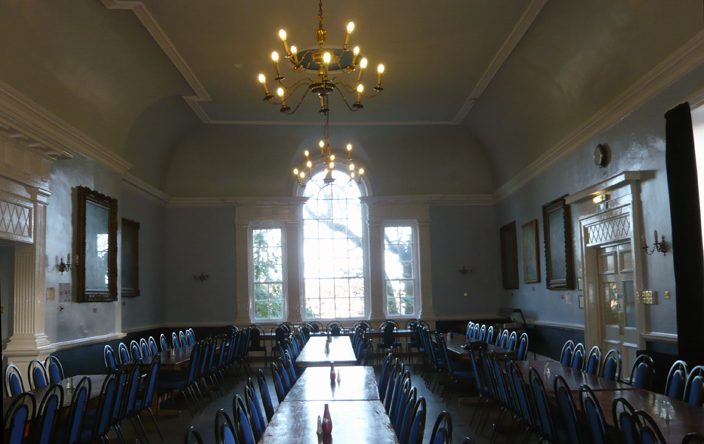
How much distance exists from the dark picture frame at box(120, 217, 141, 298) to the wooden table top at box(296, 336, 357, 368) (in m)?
3.68

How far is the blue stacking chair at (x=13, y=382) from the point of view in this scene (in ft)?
17.3

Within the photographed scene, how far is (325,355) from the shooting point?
7.70 metres

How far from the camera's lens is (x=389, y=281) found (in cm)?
1364

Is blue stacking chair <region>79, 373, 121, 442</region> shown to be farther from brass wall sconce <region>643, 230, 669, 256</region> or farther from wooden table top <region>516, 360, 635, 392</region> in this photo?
brass wall sconce <region>643, 230, 669, 256</region>

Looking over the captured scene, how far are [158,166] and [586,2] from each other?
28.9 ft

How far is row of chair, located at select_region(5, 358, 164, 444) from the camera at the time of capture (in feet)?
12.8

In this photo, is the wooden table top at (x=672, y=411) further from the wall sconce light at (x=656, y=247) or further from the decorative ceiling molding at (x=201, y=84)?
the decorative ceiling molding at (x=201, y=84)

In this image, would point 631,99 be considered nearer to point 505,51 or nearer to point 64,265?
point 505,51

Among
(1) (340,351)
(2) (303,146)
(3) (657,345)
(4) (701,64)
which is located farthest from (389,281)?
(4) (701,64)

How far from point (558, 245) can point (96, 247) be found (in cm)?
715

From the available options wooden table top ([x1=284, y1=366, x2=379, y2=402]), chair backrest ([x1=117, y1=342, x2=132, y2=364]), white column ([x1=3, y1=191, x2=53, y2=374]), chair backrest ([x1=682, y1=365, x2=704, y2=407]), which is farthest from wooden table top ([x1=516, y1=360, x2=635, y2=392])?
white column ([x1=3, y1=191, x2=53, y2=374])

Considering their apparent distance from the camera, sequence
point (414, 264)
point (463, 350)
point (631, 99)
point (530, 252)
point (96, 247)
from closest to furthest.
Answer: point (631, 99)
point (463, 350)
point (96, 247)
point (530, 252)
point (414, 264)

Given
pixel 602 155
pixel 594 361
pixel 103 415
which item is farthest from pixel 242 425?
pixel 602 155

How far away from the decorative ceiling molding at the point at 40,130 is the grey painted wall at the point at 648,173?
691 centimetres
